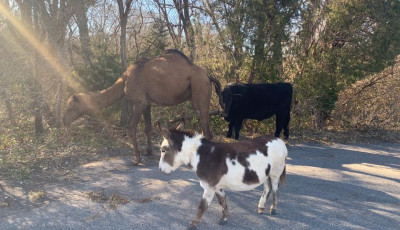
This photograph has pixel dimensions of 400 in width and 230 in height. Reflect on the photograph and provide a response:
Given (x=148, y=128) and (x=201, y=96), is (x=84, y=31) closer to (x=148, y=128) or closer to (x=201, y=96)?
(x=148, y=128)

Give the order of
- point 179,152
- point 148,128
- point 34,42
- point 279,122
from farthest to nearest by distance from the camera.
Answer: point 279,122 < point 34,42 < point 148,128 < point 179,152

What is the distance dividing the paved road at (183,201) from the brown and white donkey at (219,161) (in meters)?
0.53

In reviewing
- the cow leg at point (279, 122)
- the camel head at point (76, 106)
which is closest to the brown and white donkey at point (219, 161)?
the camel head at point (76, 106)

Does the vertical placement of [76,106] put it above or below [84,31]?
below

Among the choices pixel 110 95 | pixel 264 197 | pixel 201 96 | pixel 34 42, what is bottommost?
pixel 264 197

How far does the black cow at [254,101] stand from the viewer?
26.8ft

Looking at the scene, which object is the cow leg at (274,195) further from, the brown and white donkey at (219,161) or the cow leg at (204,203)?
the cow leg at (204,203)

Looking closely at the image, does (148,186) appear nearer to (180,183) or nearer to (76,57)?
(180,183)

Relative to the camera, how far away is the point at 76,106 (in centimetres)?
705

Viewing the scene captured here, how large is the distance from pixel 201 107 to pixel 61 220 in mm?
3813

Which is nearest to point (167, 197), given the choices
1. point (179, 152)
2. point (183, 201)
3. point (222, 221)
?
point (183, 201)

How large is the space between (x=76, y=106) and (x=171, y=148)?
13.2ft

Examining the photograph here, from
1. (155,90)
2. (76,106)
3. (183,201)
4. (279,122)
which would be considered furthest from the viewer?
(279,122)

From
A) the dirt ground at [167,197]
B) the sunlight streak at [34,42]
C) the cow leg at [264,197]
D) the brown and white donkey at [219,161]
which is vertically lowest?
the dirt ground at [167,197]
